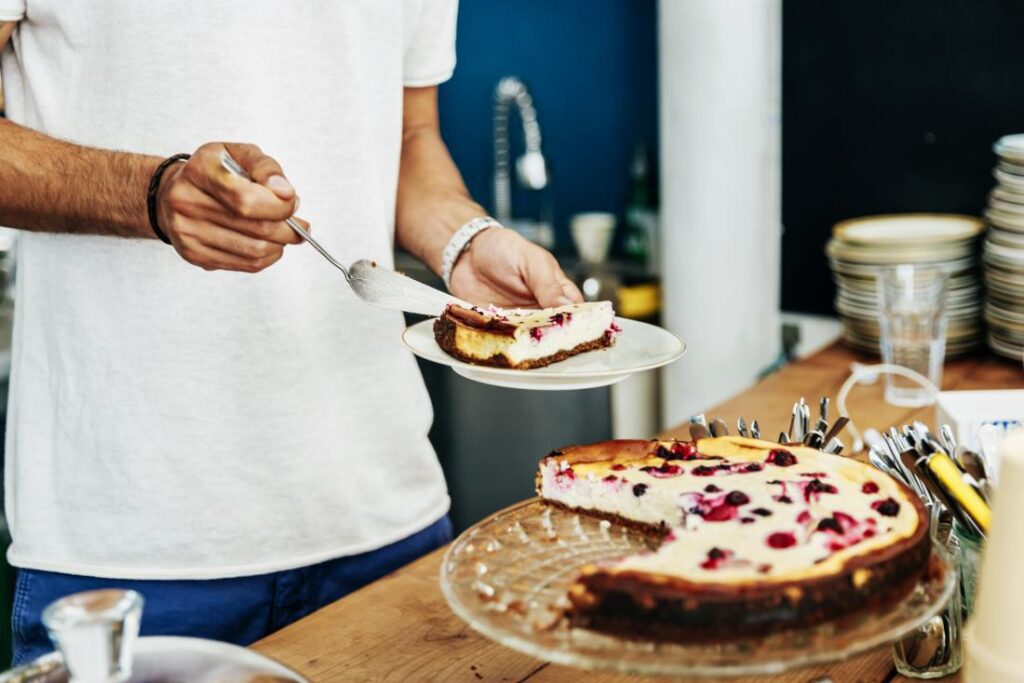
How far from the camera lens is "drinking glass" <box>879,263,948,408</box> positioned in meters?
2.17

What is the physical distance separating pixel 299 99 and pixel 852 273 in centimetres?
145

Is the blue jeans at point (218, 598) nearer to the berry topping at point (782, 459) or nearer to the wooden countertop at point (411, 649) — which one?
the wooden countertop at point (411, 649)

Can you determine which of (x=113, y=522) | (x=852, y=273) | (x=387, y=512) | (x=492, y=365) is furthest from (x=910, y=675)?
(x=852, y=273)

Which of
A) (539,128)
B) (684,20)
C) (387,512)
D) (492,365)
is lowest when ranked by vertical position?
(387,512)

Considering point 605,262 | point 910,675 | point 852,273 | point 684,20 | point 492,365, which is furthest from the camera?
point 605,262

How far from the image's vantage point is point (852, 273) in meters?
2.50

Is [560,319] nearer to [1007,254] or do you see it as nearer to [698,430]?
[698,430]

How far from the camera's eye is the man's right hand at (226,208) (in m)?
1.19

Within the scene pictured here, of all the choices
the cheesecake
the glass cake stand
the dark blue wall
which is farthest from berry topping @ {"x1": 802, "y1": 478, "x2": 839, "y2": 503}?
the dark blue wall

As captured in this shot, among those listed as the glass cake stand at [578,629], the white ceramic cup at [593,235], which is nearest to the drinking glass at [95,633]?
the glass cake stand at [578,629]

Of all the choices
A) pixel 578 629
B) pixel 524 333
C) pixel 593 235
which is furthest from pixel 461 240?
pixel 593 235

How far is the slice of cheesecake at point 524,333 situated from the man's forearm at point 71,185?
0.39 meters

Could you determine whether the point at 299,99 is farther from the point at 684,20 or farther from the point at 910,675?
the point at 684,20

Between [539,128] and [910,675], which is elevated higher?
[539,128]
